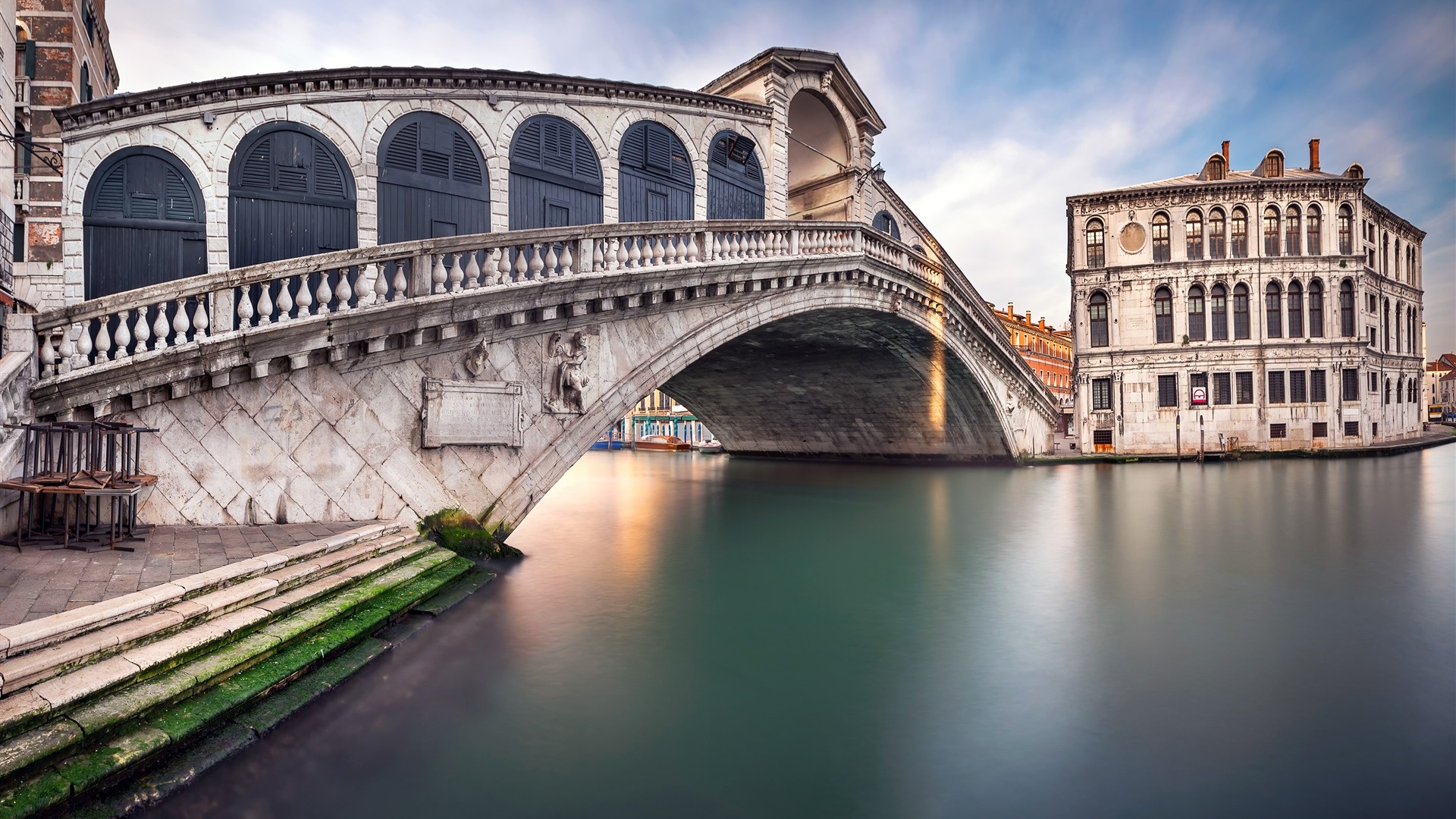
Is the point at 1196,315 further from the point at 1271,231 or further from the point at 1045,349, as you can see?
the point at 1045,349

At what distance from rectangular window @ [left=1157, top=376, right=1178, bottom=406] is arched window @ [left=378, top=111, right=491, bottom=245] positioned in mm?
27156

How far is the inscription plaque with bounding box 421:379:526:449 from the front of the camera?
27.6 feet

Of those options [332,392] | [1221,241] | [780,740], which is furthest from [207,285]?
[1221,241]

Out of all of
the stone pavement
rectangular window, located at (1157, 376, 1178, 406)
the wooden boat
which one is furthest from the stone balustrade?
the wooden boat

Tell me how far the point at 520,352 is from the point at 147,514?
4173 millimetres

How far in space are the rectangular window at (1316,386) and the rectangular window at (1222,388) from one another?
2.98 meters

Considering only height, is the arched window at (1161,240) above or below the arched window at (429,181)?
above

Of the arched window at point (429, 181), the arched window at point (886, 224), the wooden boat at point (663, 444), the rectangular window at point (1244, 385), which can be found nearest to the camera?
the arched window at point (429, 181)

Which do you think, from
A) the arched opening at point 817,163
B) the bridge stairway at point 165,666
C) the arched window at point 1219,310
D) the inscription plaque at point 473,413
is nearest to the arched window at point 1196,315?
the arched window at point 1219,310

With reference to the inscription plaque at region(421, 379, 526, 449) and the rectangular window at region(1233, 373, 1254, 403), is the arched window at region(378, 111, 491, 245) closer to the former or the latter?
the inscription plaque at region(421, 379, 526, 449)

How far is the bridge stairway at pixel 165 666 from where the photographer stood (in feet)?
10.5

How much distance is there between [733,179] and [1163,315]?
2201cm

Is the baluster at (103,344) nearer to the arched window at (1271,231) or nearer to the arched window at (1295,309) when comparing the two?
the arched window at (1271,231)

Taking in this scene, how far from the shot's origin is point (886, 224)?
68.6 ft
